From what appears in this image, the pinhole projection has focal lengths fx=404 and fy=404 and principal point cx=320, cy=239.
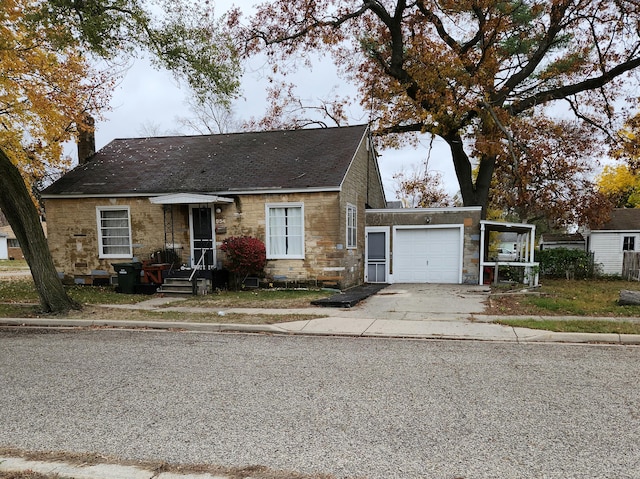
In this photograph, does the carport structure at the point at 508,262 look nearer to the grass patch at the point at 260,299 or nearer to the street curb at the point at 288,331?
the grass patch at the point at 260,299

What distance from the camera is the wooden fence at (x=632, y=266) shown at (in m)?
20.8

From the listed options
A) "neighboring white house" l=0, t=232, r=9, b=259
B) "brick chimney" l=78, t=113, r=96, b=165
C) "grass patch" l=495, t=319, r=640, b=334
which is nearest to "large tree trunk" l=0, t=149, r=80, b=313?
"grass patch" l=495, t=319, r=640, b=334

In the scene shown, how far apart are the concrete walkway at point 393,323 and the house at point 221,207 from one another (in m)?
3.02

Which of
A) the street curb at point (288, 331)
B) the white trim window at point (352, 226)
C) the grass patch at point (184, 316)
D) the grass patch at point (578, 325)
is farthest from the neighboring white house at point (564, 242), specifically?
the grass patch at point (184, 316)

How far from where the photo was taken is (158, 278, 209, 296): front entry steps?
12797 millimetres

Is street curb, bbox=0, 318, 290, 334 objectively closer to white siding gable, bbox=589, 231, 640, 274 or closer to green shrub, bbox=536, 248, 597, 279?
green shrub, bbox=536, 248, 597, 279

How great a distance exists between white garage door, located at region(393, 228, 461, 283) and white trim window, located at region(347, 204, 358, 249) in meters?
1.94

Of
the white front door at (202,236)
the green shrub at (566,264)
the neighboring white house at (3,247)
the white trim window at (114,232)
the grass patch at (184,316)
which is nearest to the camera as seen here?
the grass patch at (184,316)

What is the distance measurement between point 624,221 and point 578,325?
20.8 metres

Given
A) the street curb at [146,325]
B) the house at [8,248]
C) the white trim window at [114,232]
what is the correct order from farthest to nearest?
the house at [8,248]
the white trim window at [114,232]
the street curb at [146,325]

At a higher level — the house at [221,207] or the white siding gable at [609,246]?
the house at [221,207]

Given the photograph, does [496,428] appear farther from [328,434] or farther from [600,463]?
[328,434]

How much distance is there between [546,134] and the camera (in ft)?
67.8

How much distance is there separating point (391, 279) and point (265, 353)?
34.7ft
